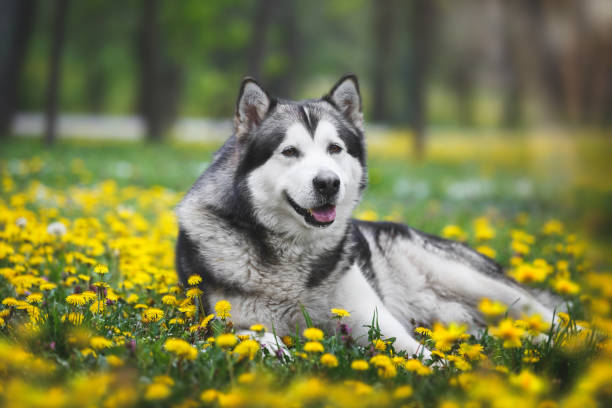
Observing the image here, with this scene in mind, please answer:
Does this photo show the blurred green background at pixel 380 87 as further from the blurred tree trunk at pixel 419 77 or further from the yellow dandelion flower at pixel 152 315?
the yellow dandelion flower at pixel 152 315

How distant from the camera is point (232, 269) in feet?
9.56

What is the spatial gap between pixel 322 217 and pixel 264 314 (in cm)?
70

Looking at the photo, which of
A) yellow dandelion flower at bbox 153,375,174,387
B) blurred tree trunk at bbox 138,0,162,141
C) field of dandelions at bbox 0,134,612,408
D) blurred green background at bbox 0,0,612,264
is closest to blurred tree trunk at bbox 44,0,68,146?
blurred green background at bbox 0,0,612,264

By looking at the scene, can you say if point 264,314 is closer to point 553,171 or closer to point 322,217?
point 322,217

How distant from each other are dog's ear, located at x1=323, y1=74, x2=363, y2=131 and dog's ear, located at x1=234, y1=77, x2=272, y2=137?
527 mm

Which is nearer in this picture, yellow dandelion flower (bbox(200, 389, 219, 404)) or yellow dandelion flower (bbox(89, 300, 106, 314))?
yellow dandelion flower (bbox(200, 389, 219, 404))

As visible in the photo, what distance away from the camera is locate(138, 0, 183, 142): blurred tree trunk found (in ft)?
58.4

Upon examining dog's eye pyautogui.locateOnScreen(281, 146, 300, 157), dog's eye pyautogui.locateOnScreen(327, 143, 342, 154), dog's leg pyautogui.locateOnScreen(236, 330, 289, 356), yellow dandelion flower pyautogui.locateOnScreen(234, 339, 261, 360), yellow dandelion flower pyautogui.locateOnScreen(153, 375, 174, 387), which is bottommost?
dog's leg pyautogui.locateOnScreen(236, 330, 289, 356)

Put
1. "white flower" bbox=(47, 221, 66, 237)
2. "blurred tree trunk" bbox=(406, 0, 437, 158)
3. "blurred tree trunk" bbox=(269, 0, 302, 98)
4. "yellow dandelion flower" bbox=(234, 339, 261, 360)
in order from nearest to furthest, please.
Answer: "yellow dandelion flower" bbox=(234, 339, 261, 360), "white flower" bbox=(47, 221, 66, 237), "blurred tree trunk" bbox=(406, 0, 437, 158), "blurred tree trunk" bbox=(269, 0, 302, 98)

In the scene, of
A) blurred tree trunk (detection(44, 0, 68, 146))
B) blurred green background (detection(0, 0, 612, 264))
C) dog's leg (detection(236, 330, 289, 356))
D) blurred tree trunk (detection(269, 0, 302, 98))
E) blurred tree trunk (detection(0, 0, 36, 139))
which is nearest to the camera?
blurred green background (detection(0, 0, 612, 264))

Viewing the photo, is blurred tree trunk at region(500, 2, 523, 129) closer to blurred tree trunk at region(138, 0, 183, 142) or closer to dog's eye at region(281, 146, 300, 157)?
dog's eye at region(281, 146, 300, 157)

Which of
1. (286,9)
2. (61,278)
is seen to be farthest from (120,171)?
(286,9)

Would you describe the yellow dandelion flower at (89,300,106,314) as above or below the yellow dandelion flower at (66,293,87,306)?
below

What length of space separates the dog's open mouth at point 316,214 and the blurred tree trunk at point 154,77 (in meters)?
17.0
